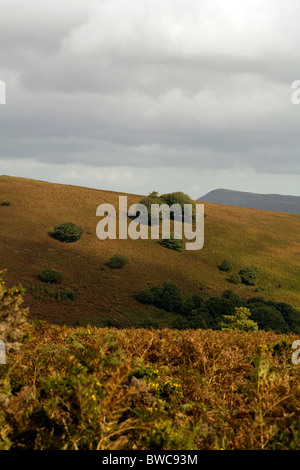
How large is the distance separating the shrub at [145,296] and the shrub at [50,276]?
256 inches

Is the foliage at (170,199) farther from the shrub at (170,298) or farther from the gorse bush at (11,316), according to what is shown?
the gorse bush at (11,316)

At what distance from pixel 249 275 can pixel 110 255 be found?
14.4m

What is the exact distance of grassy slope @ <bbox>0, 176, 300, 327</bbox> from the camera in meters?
29.2

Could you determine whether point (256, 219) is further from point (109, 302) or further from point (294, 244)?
point (109, 302)

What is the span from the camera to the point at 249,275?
131 feet

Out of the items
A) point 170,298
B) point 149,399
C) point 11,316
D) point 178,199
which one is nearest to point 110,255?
point 170,298

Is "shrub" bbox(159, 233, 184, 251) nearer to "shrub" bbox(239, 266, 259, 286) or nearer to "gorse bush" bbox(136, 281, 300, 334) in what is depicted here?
"shrub" bbox(239, 266, 259, 286)

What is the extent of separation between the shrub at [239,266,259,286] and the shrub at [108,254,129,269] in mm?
12338

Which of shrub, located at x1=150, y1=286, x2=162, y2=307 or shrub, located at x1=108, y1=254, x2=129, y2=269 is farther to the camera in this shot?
shrub, located at x1=108, y1=254, x2=129, y2=269

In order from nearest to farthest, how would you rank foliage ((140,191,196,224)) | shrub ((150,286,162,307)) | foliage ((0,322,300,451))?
foliage ((0,322,300,451)) → shrub ((150,286,162,307)) → foliage ((140,191,196,224))

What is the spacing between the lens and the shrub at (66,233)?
40000 mm

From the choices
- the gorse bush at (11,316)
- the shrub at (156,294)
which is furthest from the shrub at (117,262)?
the gorse bush at (11,316)

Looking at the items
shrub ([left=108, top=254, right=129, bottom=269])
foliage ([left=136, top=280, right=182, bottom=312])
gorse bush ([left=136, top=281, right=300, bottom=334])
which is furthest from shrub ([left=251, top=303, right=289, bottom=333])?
shrub ([left=108, top=254, right=129, bottom=269])
